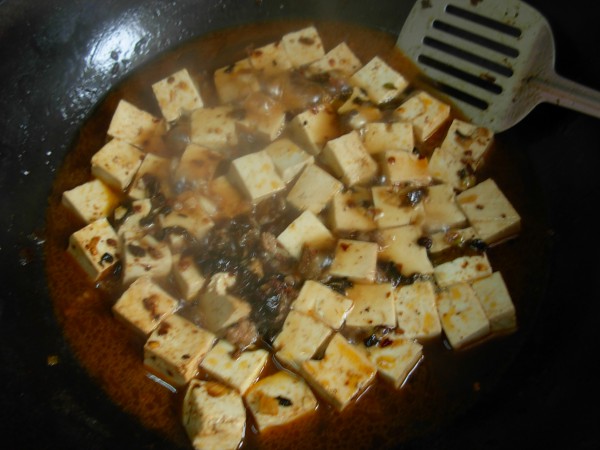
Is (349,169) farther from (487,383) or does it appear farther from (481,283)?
(487,383)

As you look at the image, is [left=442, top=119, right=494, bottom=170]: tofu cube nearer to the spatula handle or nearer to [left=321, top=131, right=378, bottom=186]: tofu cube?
the spatula handle

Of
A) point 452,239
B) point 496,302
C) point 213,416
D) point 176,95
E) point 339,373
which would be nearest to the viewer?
point 213,416

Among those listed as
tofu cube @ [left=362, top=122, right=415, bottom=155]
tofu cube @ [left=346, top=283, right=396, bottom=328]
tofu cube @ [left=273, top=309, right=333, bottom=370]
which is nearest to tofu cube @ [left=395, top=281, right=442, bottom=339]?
tofu cube @ [left=346, top=283, right=396, bottom=328]

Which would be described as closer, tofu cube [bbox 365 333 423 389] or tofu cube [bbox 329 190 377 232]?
tofu cube [bbox 365 333 423 389]

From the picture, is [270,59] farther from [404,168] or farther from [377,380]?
[377,380]

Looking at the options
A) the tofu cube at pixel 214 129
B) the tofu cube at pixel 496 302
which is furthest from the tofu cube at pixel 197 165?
the tofu cube at pixel 496 302

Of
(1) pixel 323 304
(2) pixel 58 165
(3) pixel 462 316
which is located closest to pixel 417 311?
(3) pixel 462 316
